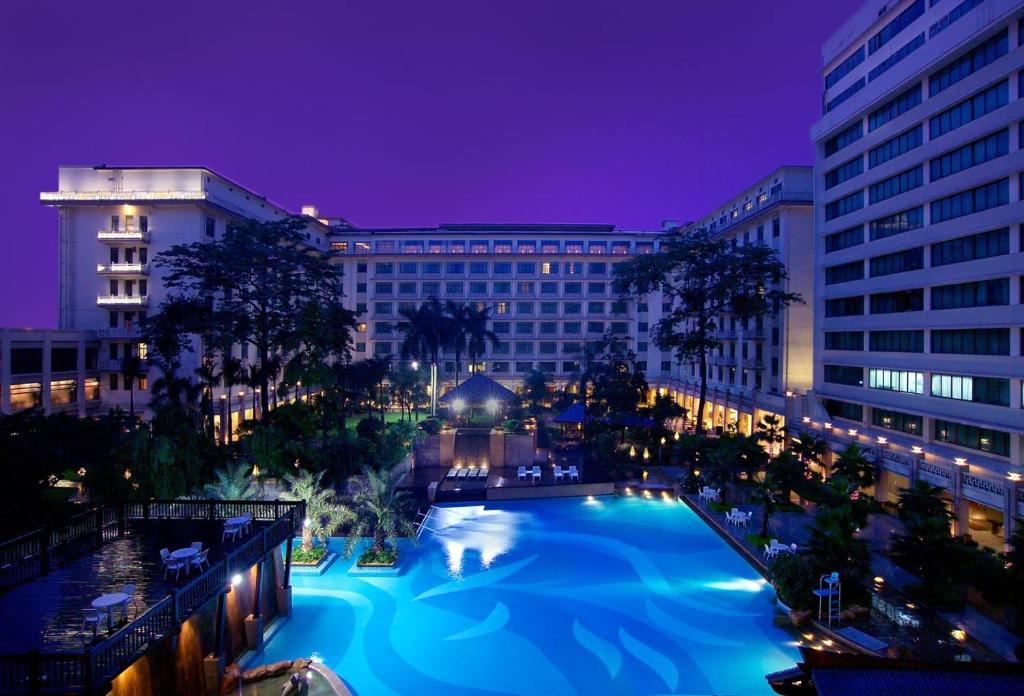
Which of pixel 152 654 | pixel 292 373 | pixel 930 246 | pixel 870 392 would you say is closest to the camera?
pixel 152 654

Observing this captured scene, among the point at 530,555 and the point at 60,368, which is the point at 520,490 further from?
the point at 60,368

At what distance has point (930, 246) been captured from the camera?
90.9 feet

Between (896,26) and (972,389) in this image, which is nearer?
(972,389)

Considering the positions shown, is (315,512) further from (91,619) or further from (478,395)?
(478,395)

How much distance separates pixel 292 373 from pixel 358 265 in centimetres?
3340

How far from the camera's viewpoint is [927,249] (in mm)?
27906

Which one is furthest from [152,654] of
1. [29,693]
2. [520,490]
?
[520,490]

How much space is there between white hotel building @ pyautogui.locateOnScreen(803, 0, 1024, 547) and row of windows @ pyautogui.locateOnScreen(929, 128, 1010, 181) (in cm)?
6

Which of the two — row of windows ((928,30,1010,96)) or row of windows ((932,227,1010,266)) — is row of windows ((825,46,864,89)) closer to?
row of windows ((928,30,1010,96))

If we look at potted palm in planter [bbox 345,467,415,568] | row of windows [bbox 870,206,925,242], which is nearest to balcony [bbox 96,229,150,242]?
potted palm in planter [bbox 345,467,415,568]

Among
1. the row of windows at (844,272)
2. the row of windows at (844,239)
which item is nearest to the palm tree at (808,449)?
the row of windows at (844,272)

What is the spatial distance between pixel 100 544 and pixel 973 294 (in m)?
33.7

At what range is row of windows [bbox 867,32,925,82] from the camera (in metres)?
28.4

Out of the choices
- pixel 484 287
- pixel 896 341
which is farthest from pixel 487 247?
pixel 896 341
